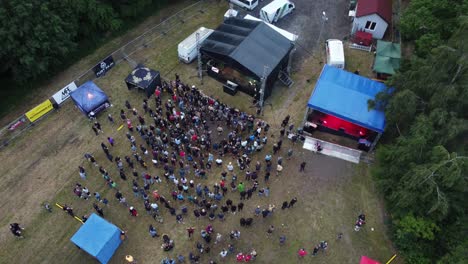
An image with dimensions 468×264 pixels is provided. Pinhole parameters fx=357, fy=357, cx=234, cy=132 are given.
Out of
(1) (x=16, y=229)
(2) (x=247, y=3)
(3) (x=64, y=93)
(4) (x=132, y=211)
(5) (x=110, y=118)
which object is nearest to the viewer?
(1) (x=16, y=229)

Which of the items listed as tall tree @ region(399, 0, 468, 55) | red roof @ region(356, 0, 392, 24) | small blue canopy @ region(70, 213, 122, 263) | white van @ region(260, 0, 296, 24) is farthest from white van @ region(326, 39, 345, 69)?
small blue canopy @ region(70, 213, 122, 263)

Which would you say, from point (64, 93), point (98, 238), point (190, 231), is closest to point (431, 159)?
point (190, 231)

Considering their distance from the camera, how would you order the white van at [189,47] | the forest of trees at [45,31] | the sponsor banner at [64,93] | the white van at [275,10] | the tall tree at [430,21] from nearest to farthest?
the forest of trees at [45,31]
the tall tree at [430,21]
the sponsor banner at [64,93]
the white van at [189,47]
the white van at [275,10]

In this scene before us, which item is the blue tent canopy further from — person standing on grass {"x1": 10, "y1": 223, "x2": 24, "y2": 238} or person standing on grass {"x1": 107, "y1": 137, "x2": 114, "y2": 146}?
person standing on grass {"x1": 10, "y1": 223, "x2": 24, "y2": 238}

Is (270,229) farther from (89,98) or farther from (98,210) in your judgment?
(89,98)

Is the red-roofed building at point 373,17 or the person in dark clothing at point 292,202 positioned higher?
the red-roofed building at point 373,17

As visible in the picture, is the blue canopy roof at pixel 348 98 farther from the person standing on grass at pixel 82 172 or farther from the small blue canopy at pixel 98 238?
the person standing on grass at pixel 82 172

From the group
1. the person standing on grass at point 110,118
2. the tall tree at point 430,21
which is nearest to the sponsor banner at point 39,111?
the person standing on grass at point 110,118
